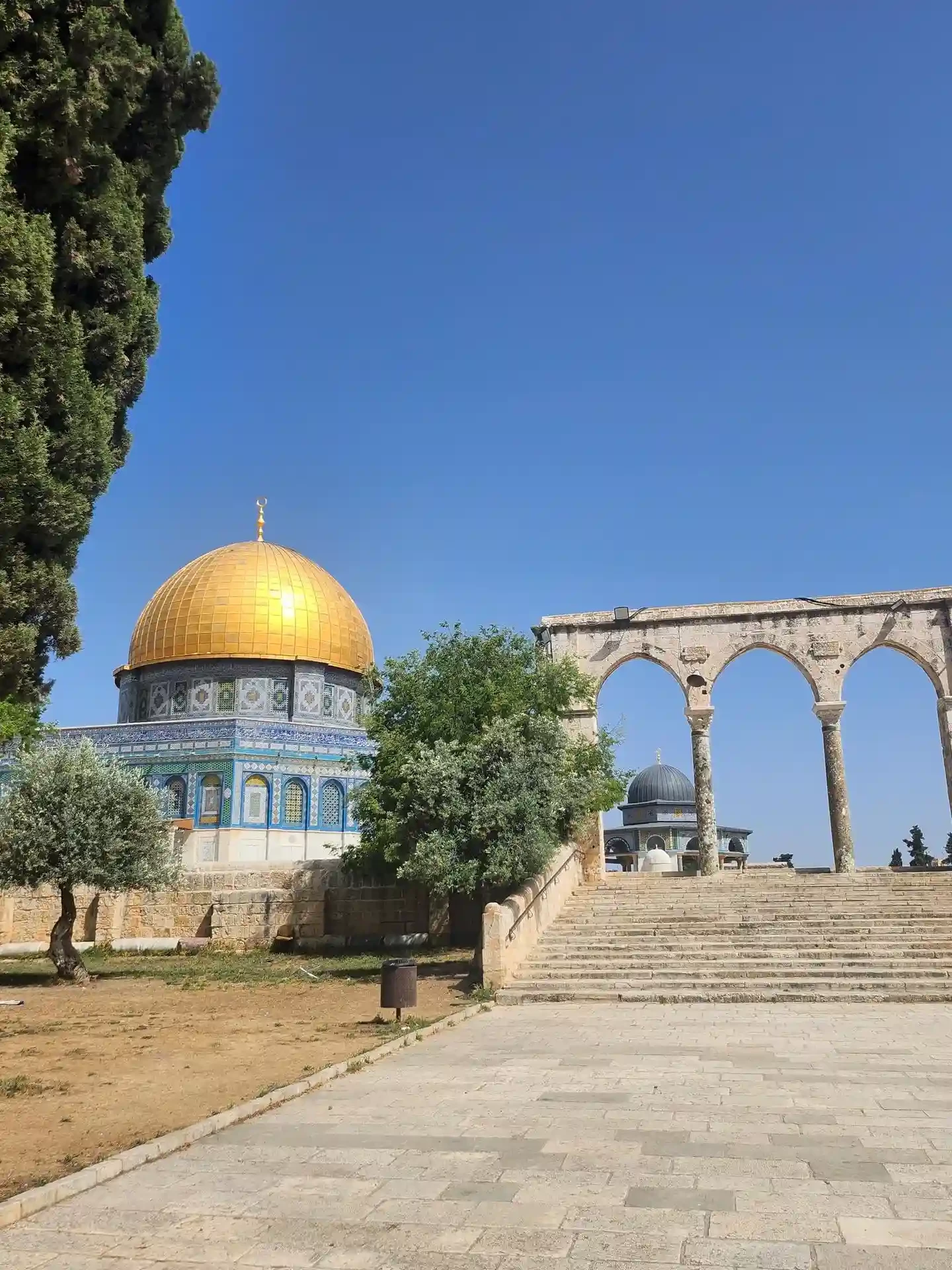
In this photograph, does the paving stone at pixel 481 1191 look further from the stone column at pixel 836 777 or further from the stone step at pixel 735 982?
the stone column at pixel 836 777

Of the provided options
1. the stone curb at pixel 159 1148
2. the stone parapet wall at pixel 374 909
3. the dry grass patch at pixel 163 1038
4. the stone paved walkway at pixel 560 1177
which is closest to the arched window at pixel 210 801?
the stone parapet wall at pixel 374 909

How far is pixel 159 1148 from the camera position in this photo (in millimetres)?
5301

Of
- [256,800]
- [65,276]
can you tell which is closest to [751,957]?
[65,276]

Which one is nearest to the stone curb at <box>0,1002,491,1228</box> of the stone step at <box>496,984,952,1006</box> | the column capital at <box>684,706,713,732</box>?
the stone step at <box>496,984,952,1006</box>

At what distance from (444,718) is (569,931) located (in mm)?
4444

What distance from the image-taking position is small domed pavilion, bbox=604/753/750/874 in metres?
43.8

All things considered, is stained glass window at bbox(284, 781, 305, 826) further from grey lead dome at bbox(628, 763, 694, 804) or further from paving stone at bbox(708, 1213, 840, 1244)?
paving stone at bbox(708, 1213, 840, 1244)

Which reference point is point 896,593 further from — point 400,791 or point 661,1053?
point 661,1053

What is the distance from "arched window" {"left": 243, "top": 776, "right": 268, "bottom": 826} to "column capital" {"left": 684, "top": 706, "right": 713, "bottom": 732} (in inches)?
650

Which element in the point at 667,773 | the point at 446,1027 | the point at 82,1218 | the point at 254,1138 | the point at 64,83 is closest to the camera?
the point at 82,1218

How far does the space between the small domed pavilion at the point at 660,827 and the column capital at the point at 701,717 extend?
21.5 meters

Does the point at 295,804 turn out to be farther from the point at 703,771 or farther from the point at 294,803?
the point at 703,771

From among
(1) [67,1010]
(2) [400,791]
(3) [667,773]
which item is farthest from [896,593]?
(3) [667,773]

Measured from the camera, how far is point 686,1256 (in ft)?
11.7
